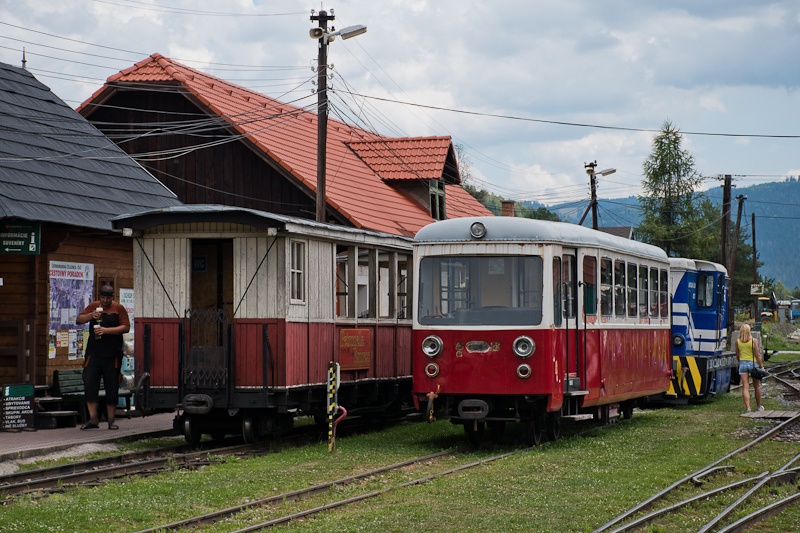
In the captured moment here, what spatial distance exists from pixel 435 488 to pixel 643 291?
8.94m

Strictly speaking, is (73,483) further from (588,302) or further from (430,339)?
(588,302)

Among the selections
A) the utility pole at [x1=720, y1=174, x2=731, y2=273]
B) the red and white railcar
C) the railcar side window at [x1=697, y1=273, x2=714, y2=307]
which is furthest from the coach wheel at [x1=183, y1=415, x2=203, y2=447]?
the utility pole at [x1=720, y1=174, x2=731, y2=273]

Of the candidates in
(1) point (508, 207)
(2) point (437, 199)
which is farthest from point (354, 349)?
(1) point (508, 207)

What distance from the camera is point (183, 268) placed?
16.4 metres

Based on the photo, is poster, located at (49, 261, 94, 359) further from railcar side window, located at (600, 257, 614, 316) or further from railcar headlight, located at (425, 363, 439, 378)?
railcar side window, located at (600, 257, 614, 316)

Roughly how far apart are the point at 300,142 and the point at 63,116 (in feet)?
32.1

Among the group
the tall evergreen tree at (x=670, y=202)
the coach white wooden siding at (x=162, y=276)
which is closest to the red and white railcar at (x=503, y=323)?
the coach white wooden siding at (x=162, y=276)

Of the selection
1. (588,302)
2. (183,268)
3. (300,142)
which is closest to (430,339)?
(588,302)

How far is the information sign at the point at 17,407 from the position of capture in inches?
680

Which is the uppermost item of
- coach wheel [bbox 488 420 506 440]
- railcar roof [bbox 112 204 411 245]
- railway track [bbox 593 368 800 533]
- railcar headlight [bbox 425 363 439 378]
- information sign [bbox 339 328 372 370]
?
railcar roof [bbox 112 204 411 245]

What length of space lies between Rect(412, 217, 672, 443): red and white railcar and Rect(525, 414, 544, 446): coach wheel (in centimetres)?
1

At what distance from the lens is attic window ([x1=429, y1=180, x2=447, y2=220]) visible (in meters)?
35.6

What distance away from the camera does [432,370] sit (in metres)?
15.6

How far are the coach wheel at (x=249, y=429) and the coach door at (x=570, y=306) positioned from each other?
4311 millimetres
